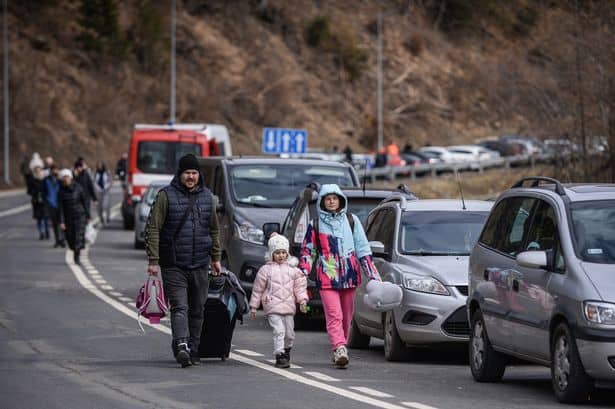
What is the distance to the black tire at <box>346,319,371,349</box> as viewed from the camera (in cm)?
1599

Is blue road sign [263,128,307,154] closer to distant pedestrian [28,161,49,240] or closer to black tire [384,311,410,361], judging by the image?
distant pedestrian [28,161,49,240]

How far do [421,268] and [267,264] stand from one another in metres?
1.63

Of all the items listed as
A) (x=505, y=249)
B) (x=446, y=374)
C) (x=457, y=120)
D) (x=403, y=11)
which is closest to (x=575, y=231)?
(x=505, y=249)

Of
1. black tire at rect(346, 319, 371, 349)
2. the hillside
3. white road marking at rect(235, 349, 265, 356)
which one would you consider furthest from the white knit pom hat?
the hillside

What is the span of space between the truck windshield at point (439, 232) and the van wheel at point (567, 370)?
4111mm

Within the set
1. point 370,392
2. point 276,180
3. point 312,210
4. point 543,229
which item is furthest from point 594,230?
point 276,180

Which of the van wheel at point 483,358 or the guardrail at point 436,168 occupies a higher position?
the guardrail at point 436,168

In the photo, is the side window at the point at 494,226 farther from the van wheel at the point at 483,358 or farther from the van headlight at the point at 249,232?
the van headlight at the point at 249,232

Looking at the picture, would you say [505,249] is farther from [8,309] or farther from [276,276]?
[8,309]

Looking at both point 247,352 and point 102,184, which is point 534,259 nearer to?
point 247,352

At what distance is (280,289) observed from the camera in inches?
528

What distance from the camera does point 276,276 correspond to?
13.4m

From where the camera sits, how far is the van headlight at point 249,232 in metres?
19.7

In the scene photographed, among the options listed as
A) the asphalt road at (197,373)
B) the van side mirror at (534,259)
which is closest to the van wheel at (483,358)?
the asphalt road at (197,373)
